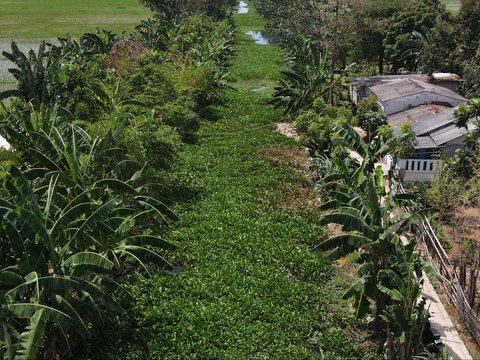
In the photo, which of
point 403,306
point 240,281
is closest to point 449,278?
point 403,306

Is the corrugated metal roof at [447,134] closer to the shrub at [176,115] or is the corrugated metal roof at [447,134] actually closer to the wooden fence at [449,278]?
the wooden fence at [449,278]

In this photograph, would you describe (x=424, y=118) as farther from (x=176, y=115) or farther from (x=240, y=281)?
(x=240, y=281)

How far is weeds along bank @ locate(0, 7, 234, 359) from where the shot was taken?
29.1 ft

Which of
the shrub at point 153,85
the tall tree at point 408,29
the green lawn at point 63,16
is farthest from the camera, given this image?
the green lawn at point 63,16

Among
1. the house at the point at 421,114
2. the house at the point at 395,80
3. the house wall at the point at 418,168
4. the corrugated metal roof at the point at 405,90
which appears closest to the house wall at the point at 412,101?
the house at the point at 421,114

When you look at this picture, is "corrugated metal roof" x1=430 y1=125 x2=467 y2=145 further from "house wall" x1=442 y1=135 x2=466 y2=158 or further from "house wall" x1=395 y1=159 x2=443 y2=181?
"house wall" x1=395 y1=159 x2=443 y2=181

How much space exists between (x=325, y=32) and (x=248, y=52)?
16060 mm

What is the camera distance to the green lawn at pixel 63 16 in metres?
49.2

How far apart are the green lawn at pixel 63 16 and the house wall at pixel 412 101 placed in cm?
3311

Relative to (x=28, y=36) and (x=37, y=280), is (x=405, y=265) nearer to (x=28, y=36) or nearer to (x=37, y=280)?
(x=37, y=280)

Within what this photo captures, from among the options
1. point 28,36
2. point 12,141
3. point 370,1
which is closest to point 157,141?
point 12,141

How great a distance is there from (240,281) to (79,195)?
426 centimetres

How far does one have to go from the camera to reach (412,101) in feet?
72.6

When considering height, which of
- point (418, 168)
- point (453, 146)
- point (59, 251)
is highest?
point (59, 251)
